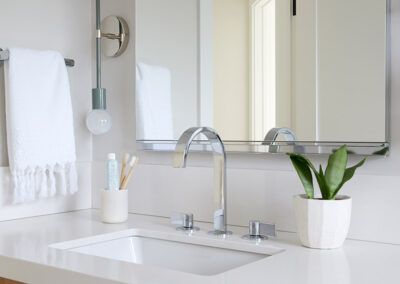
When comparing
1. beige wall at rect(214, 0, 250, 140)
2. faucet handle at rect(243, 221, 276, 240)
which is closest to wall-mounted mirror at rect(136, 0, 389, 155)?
beige wall at rect(214, 0, 250, 140)

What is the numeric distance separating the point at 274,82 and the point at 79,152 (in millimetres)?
762

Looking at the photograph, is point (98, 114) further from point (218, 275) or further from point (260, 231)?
point (218, 275)

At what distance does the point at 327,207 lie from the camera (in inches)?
42.4

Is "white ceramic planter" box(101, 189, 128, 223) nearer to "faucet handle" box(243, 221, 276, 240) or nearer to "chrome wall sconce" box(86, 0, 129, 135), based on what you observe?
"chrome wall sconce" box(86, 0, 129, 135)

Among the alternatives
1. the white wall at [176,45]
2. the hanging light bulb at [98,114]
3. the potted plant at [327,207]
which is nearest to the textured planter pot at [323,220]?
the potted plant at [327,207]

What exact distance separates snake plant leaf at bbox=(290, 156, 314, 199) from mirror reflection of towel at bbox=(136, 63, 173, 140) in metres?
0.52

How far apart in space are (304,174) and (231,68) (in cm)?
40

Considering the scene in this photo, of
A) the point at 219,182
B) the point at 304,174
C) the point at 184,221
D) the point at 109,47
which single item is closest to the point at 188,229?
the point at 184,221

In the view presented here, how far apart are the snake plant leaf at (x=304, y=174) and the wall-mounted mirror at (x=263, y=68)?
4.9 inches

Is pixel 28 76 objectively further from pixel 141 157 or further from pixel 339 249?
pixel 339 249

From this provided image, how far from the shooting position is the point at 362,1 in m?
1.17

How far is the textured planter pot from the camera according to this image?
1080 millimetres

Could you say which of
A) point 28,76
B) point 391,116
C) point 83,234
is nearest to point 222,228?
point 83,234

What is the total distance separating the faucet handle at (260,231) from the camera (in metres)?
1.22
